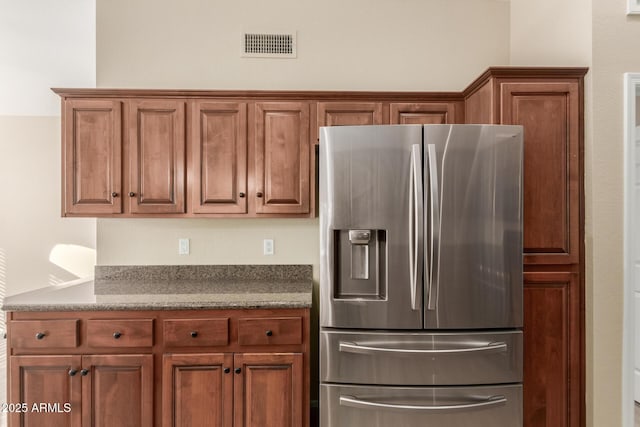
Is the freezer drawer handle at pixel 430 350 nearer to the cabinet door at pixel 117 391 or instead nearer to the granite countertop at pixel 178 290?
the granite countertop at pixel 178 290

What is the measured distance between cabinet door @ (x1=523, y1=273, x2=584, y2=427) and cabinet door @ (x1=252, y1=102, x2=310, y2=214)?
140cm

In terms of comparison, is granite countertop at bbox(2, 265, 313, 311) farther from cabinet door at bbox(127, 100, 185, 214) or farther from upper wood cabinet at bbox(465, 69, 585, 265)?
upper wood cabinet at bbox(465, 69, 585, 265)

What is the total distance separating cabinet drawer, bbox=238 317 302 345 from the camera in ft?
6.43

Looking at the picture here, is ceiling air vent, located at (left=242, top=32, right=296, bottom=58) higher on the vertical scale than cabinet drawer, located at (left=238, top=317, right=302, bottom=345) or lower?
higher

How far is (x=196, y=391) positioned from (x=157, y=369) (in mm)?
239

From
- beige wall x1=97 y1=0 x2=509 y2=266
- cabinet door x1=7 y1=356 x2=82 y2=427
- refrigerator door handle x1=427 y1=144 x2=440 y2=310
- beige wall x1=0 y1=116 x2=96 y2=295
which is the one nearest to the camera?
refrigerator door handle x1=427 y1=144 x2=440 y2=310

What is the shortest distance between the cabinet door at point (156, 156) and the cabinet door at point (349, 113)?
91cm

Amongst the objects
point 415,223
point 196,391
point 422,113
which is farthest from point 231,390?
point 422,113

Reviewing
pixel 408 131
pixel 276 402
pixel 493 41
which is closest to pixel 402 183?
pixel 408 131

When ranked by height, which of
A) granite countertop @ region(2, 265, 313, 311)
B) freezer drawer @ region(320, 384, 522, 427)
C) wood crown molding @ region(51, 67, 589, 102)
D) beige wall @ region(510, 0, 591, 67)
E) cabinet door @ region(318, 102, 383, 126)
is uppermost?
beige wall @ region(510, 0, 591, 67)

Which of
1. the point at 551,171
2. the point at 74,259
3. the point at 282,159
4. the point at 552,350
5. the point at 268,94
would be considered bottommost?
the point at 552,350

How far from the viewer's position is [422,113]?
241cm

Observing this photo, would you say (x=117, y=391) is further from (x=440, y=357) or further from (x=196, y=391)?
(x=440, y=357)

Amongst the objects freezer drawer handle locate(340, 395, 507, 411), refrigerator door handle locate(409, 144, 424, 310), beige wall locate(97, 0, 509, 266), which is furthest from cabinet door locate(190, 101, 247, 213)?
freezer drawer handle locate(340, 395, 507, 411)
